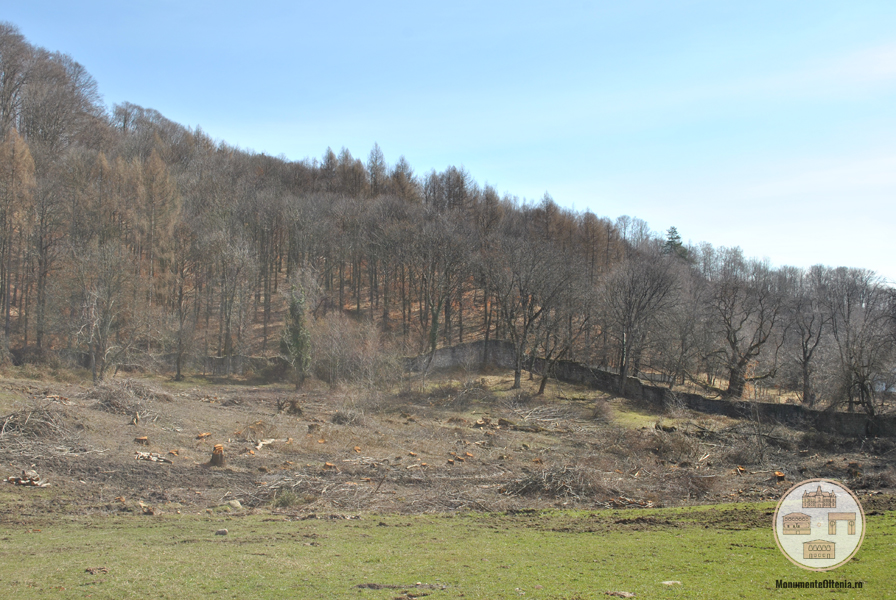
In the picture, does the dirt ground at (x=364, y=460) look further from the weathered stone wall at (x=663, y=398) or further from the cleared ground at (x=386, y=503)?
the weathered stone wall at (x=663, y=398)

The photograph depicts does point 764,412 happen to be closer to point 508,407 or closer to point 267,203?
point 508,407

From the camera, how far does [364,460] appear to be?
17.8 meters

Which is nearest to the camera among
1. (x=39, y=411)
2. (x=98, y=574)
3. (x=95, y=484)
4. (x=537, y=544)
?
(x=98, y=574)

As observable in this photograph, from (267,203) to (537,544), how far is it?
2081 inches

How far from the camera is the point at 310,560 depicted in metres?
8.12

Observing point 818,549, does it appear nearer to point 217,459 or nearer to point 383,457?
point 383,457

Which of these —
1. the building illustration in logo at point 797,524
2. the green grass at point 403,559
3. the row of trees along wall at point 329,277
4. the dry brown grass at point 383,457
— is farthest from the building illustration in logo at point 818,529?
the row of trees along wall at point 329,277

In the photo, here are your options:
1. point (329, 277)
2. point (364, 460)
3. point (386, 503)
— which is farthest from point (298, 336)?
point (386, 503)

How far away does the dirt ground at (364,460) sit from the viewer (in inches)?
520

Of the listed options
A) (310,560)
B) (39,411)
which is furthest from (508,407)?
(310,560)

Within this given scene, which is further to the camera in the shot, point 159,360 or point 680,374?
point 680,374

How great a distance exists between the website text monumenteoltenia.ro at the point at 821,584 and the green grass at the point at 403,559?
5.0 inches

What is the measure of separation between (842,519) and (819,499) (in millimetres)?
746

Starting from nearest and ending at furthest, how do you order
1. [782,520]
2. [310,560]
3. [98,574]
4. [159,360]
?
[98,574], [310,560], [782,520], [159,360]
